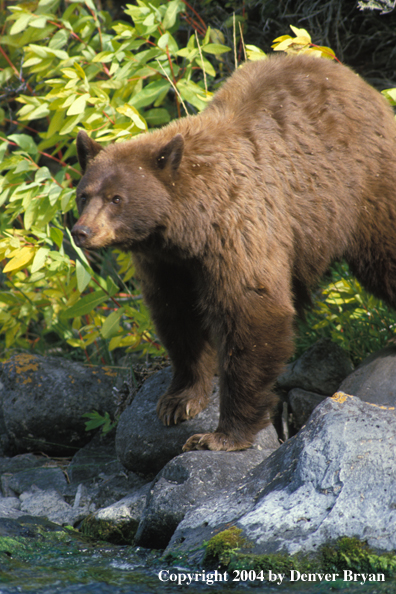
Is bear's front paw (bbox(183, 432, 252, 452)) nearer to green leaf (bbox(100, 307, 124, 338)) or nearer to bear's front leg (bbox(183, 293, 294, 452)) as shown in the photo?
bear's front leg (bbox(183, 293, 294, 452))

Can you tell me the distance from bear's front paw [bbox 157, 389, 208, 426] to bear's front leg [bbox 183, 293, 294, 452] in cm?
32

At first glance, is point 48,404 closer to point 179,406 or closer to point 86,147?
point 179,406

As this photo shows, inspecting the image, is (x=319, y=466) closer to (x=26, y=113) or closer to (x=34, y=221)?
(x=34, y=221)

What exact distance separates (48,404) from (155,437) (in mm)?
1346

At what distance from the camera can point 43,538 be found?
3725 mm

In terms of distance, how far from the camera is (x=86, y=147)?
13.2 ft

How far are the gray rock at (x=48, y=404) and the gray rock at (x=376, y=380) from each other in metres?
2.14

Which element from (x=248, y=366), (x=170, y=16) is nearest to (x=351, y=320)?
(x=248, y=366)

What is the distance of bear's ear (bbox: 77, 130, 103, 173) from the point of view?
13.1ft

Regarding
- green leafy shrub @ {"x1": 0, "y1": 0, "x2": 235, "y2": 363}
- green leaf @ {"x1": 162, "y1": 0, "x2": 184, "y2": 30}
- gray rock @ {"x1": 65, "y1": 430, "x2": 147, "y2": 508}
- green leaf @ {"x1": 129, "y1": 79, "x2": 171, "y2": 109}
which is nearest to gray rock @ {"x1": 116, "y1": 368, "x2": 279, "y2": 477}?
gray rock @ {"x1": 65, "y1": 430, "x2": 147, "y2": 508}

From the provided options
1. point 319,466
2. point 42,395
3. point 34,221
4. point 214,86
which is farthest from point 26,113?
point 319,466

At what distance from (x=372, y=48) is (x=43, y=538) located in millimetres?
5949

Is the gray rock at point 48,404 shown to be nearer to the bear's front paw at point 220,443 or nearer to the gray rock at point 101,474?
the gray rock at point 101,474
